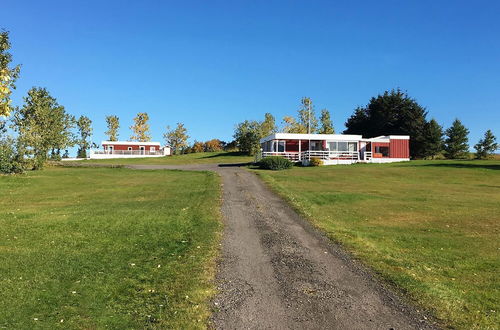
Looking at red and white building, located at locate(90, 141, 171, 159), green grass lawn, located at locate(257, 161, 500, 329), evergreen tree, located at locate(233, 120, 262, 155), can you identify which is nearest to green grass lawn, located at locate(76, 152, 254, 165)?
evergreen tree, located at locate(233, 120, 262, 155)

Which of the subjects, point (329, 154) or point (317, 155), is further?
point (329, 154)

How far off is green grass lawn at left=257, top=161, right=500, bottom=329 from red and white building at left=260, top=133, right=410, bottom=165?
17.4 meters

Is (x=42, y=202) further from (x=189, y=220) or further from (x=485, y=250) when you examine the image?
(x=485, y=250)

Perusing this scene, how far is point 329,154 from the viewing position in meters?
51.7

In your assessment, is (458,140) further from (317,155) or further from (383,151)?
(317,155)

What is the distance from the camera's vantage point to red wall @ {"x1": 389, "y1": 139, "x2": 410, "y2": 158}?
56.3m

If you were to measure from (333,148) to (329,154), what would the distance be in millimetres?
1871

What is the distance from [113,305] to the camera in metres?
7.30

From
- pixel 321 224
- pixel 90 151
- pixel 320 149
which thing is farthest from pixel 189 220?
pixel 90 151

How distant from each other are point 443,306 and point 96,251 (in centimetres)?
892

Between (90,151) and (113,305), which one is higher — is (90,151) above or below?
above

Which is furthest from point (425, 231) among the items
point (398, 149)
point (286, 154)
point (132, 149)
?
point (132, 149)

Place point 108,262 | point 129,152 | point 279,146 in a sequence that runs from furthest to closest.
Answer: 1. point 129,152
2. point 279,146
3. point 108,262

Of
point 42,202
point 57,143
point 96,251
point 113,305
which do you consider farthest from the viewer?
point 57,143
